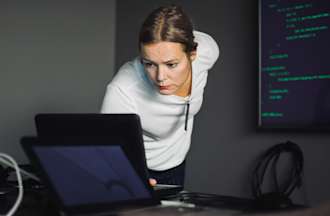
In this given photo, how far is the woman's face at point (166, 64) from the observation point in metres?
1.45

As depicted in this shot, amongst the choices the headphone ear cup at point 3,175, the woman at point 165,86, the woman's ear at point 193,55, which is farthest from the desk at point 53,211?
the woman's ear at point 193,55

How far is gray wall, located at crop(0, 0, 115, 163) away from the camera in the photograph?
259 cm

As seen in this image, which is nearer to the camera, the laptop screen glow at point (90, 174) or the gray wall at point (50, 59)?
the laptop screen glow at point (90, 174)

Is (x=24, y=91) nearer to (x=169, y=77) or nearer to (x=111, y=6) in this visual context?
(x=111, y=6)

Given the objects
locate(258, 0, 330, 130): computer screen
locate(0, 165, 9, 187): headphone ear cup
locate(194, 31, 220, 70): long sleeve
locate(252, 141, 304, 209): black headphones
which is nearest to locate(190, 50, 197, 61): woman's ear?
locate(194, 31, 220, 70): long sleeve

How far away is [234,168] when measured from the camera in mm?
2209

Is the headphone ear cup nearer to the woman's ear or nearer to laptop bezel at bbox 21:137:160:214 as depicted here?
laptop bezel at bbox 21:137:160:214

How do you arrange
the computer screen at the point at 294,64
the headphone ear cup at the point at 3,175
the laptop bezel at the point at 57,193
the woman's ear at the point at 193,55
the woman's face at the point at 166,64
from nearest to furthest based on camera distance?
the laptop bezel at the point at 57,193 < the headphone ear cup at the point at 3,175 < the woman's face at the point at 166,64 < the woman's ear at the point at 193,55 < the computer screen at the point at 294,64

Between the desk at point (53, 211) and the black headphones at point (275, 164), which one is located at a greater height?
the desk at point (53, 211)

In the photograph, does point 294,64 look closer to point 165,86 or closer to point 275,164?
point 275,164

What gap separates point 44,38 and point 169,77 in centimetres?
154

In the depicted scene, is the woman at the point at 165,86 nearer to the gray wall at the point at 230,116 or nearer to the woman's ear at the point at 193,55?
the woman's ear at the point at 193,55

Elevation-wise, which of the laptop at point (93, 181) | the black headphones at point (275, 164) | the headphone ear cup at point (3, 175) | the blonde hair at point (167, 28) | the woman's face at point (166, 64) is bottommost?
the black headphones at point (275, 164)

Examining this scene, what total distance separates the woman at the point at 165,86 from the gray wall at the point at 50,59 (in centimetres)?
114
